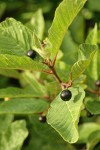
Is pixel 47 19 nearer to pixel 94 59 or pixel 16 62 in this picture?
pixel 94 59

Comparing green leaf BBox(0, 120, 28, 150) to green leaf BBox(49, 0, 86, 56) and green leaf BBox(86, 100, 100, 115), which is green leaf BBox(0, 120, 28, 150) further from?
green leaf BBox(49, 0, 86, 56)

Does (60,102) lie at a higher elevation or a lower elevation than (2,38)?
lower

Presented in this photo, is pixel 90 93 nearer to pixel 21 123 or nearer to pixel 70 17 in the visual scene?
pixel 21 123

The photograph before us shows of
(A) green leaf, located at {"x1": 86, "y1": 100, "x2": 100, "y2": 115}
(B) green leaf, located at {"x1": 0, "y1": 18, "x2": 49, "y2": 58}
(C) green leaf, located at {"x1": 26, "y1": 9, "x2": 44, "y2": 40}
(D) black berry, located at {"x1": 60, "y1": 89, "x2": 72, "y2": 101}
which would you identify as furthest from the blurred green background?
(D) black berry, located at {"x1": 60, "y1": 89, "x2": 72, "y2": 101}

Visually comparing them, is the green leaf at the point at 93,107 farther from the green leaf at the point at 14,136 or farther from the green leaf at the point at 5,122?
the green leaf at the point at 5,122

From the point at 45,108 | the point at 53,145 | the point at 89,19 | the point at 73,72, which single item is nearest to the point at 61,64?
the point at 45,108

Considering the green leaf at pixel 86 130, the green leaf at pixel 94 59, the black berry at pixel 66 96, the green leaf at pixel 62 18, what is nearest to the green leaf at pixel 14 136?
the green leaf at pixel 86 130
